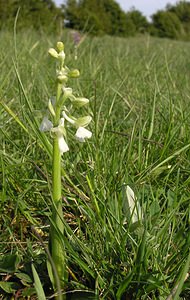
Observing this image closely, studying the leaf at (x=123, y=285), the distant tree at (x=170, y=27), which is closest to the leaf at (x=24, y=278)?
the leaf at (x=123, y=285)

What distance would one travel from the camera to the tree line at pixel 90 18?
3.98m

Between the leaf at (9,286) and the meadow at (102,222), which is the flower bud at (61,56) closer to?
the meadow at (102,222)

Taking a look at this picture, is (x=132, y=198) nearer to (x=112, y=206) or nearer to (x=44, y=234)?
(x=112, y=206)

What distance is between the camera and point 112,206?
0.77 meters

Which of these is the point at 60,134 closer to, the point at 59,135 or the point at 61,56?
the point at 59,135

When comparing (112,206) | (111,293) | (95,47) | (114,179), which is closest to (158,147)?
(114,179)

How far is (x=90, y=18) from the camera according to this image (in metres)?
7.82

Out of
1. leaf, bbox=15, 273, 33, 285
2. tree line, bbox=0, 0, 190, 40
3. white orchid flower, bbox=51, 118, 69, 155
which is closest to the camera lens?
white orchid flower, bbox=51, 118, 69, 155

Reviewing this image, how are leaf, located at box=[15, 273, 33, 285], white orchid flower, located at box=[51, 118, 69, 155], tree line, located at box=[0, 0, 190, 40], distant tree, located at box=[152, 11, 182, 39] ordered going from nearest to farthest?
1. white orchid flower, located at box=[51, 118, 69, 155]
2. leaf, located at box=[15, 273, 33, 285]
3. distant tree, located at box=[152, 11, 182, 39]
4. tree line, located at box=[0, 0, 190, 40]

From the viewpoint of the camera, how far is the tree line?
3984 millimetres

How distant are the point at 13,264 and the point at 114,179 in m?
0.26

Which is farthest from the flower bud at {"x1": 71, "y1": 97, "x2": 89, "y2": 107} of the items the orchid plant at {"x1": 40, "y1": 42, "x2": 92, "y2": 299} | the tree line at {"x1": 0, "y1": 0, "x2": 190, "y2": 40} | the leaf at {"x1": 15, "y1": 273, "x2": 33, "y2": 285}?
the tree line at {"x1": 0, "y1": 0, "x2": 190, "y2": 40}

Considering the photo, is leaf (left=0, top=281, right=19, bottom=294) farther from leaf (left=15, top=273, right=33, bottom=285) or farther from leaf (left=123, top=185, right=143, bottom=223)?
leaf (left=123, top=185, right=143, bottom=223)

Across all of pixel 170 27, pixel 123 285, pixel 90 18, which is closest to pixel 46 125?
pixel 123 285
